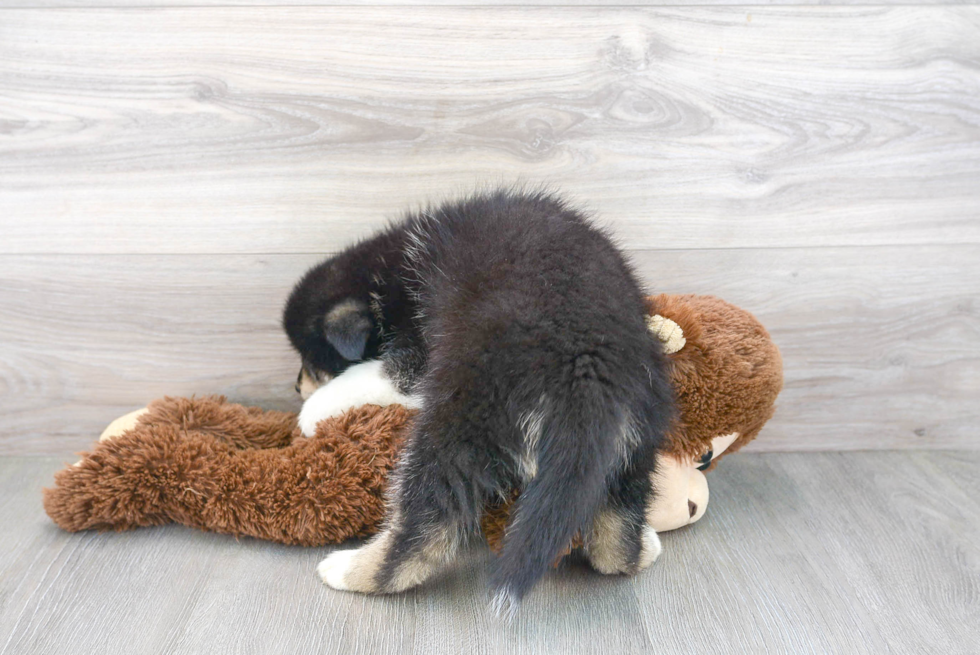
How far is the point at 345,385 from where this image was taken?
62.0 inches

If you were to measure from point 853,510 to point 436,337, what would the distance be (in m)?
1.09

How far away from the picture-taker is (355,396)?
1.56 m

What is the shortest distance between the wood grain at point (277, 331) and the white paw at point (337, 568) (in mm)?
626

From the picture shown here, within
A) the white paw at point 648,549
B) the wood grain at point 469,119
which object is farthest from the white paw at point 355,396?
the white paw at point 648,549

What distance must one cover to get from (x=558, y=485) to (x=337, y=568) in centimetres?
48

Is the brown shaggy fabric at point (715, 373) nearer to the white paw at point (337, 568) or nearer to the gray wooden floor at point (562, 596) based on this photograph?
the gray wooden floor at point (562, 596)

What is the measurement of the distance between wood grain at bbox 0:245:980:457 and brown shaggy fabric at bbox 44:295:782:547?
338 millimetres

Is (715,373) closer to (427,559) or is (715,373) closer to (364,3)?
(427,559)

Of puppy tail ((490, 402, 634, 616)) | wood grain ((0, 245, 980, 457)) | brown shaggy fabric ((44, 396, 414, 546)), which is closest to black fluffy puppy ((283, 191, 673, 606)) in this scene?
puppy tail ((490, 402, 634, 616))

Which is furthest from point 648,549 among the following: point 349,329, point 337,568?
point 349,329

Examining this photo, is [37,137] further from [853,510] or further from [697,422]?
[853,510]

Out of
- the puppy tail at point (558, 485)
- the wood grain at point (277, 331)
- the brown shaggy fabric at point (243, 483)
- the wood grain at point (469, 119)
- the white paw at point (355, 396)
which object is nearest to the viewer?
the puppy tail at point (558, 485)

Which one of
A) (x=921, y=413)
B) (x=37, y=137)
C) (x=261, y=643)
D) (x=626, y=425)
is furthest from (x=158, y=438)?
(x=921, y=413)

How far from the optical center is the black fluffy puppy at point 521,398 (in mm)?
1163
